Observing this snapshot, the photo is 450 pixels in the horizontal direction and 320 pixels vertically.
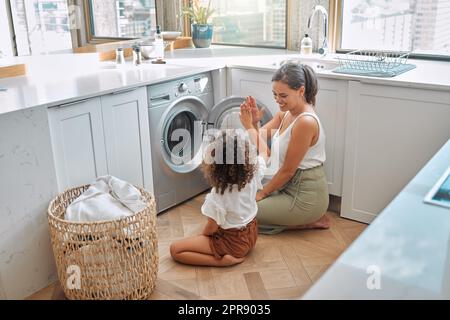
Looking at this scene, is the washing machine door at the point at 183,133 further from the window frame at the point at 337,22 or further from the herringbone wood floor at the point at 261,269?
the window frame at the point at 337,22

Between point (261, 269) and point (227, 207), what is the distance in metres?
0.38

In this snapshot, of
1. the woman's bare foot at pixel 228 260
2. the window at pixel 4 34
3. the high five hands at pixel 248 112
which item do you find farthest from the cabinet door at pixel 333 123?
the window at pixel 4 34

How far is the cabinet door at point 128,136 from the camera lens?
2.68 metres

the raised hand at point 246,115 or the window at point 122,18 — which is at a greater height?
the window at point 122,18

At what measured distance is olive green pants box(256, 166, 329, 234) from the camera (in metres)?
2.81

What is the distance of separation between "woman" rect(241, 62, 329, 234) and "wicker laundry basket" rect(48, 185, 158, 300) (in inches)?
32.0

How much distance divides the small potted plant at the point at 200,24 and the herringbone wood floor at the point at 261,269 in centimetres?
161

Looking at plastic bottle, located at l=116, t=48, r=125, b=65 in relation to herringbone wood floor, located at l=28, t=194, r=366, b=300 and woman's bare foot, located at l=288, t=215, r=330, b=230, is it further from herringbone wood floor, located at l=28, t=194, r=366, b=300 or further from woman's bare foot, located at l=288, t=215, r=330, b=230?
woman's bare foot, located at l=288, t=215, r=330, b=230

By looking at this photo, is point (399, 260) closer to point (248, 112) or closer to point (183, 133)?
point (248, 112)

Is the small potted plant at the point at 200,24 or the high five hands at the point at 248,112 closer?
the high five hands at the point at 248,112

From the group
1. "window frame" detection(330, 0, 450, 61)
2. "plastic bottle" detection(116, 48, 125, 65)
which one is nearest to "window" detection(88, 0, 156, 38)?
"plastic bottle" detection(116, 48, 125, 65)

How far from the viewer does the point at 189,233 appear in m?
2.95
